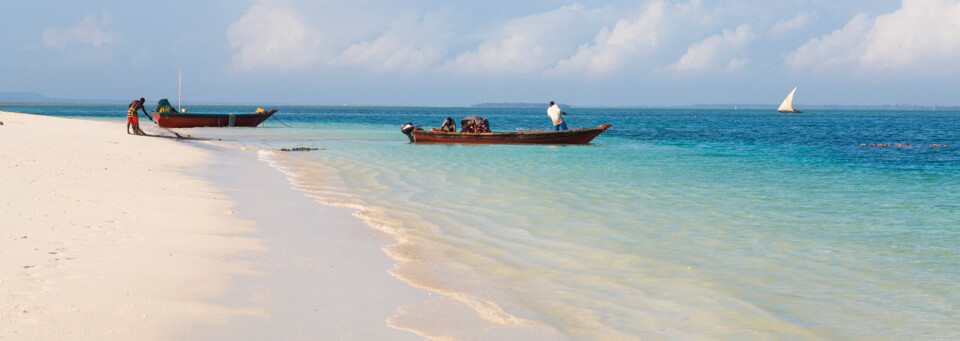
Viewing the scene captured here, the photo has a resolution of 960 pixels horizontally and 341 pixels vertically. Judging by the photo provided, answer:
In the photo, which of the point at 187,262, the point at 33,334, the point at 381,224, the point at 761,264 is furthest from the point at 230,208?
the point at 761,264

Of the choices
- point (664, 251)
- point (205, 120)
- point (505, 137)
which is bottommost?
point (664, 251)

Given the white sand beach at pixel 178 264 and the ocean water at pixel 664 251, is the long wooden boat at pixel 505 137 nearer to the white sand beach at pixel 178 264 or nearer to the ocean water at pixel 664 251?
the ocean water at pixel 664 251

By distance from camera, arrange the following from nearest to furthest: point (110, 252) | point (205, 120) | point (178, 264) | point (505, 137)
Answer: point (178, 264) → point (110, 252) → point (505, 137) → point (205, 120)

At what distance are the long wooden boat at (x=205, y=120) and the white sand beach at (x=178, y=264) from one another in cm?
3232

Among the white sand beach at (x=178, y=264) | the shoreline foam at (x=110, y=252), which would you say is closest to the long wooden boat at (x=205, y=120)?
the shoreline foam at (x=110, y=252)

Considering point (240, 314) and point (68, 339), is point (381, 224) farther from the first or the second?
point (68, 339)

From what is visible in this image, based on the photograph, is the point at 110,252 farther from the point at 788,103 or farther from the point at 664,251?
the point at 788,103

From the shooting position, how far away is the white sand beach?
473 centimetres

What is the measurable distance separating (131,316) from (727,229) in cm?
806

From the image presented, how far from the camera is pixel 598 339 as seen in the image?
17.1 feet

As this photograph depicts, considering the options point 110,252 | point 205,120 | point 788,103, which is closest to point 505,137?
point 205,120

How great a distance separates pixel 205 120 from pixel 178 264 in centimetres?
4128

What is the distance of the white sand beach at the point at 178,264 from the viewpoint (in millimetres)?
4734

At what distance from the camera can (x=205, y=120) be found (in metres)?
44.9
